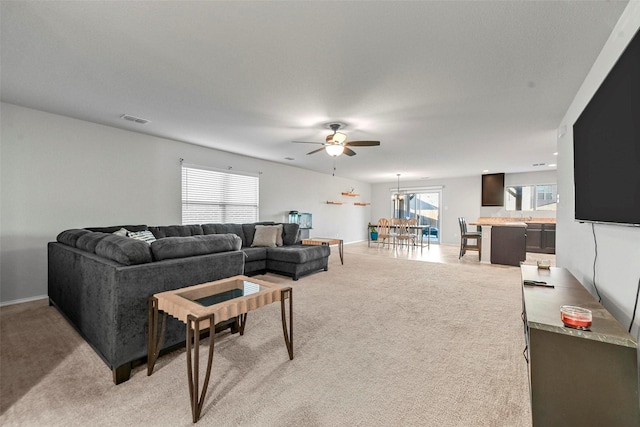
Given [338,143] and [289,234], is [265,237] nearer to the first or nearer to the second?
[289,234]

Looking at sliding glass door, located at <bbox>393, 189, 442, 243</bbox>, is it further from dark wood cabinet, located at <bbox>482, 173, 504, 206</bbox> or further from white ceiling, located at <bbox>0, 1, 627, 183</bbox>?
white ceiling, located at <bbox>0, 1, 627, 183</bbox>

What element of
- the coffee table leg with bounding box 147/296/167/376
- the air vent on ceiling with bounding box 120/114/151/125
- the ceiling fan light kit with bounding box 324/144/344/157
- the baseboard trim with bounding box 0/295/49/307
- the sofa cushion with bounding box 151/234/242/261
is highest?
the air vent on ceiling with bounding box 120/114/151/125

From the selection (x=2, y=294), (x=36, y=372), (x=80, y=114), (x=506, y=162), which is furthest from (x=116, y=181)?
(x=506, y=162)

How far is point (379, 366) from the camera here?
6.25 ft

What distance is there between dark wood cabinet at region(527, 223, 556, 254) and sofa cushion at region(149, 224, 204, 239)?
8425 mm

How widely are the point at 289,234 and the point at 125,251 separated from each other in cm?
369

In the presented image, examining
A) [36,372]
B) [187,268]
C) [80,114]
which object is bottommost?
[36,372]

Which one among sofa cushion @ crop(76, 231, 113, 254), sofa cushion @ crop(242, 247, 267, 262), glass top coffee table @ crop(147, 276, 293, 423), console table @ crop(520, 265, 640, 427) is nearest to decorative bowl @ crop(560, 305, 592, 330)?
console table @ crop(520, 265, 640, 427)

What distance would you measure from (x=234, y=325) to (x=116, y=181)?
3187mm

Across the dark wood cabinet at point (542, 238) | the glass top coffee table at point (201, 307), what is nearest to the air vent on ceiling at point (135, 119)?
the glass top coffee table at point (201, 307)

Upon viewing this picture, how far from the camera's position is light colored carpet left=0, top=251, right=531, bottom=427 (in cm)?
143


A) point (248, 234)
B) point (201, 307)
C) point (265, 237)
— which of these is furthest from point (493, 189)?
point (201, 307)

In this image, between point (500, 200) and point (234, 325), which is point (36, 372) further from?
point (500, 200)

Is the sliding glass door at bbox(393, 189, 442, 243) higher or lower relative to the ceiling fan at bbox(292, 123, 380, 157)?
lower
